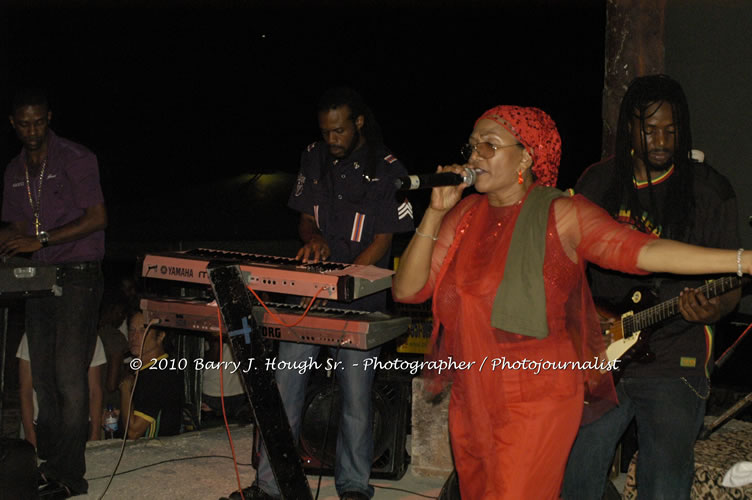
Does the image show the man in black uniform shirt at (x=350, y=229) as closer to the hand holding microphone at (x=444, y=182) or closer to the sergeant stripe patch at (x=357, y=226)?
the sergeant stripe patch at (x=357, y=226)

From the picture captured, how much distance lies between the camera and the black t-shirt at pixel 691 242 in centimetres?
331

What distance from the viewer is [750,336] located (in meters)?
8.22

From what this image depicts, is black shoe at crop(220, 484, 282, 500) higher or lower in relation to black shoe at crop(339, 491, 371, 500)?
higher

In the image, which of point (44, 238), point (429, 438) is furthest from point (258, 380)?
point (429, 438)

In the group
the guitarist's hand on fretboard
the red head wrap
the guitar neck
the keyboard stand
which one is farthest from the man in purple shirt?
the guitarist's hand on fretboard

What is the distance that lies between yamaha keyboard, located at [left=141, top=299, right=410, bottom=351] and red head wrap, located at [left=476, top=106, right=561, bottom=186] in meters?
1.11

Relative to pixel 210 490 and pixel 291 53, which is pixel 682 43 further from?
→ pixel 291 53

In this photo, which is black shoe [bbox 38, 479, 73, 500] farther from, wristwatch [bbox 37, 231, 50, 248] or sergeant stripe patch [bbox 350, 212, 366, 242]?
sergeant stripe patch [bbox 350, 212, 366, 242]

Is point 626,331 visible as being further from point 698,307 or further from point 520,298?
point 520,298

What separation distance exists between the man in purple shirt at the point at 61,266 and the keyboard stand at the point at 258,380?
1944mm

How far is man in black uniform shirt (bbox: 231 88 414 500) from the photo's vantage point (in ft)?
14.9

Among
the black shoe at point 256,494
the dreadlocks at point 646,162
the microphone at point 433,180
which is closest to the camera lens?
the microphone at point 433,180

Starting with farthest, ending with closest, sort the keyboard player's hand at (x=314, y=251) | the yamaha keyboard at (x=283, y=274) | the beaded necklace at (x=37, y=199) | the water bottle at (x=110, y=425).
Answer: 1. the water bottle at (x=110, y=425)
2. the beaded necklace at (x=37, y=199)
3. the keyboard player's hand at (x=314, y=251)
4. the yamaha keyboard at (x=283, y=274)

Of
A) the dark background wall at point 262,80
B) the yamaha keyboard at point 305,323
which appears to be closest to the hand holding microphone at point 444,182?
the yamaha keyboard at point 305,323
